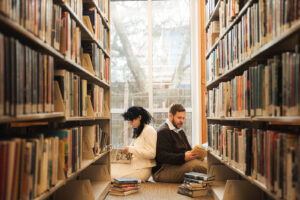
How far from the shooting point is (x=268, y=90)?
5.02 feet

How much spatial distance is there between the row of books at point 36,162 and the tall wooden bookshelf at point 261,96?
44.0 inches

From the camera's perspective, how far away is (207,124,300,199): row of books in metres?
1.27

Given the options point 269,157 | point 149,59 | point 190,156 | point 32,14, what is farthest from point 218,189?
point 149,59

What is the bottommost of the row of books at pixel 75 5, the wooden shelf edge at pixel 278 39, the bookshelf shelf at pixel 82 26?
the wooden shelf edge at pixel 278 39

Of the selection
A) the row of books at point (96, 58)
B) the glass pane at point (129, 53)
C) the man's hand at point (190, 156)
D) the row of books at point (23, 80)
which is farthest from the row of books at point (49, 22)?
the glass pane at point (129, 53)

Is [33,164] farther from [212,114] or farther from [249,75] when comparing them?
[212,114]

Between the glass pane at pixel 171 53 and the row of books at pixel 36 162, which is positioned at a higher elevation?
the glass pane at pixel 171 53

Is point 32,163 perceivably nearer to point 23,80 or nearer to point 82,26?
point 23,80

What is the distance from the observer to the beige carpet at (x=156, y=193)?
3.00 meters

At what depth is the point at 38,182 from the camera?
1.45m

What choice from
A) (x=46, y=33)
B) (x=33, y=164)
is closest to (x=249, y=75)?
(x=46, y=33)

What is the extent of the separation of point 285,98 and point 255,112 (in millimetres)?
437

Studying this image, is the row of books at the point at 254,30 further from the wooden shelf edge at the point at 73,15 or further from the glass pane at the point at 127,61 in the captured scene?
the glass pane at the point at 127,61

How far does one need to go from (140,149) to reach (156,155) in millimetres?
233
